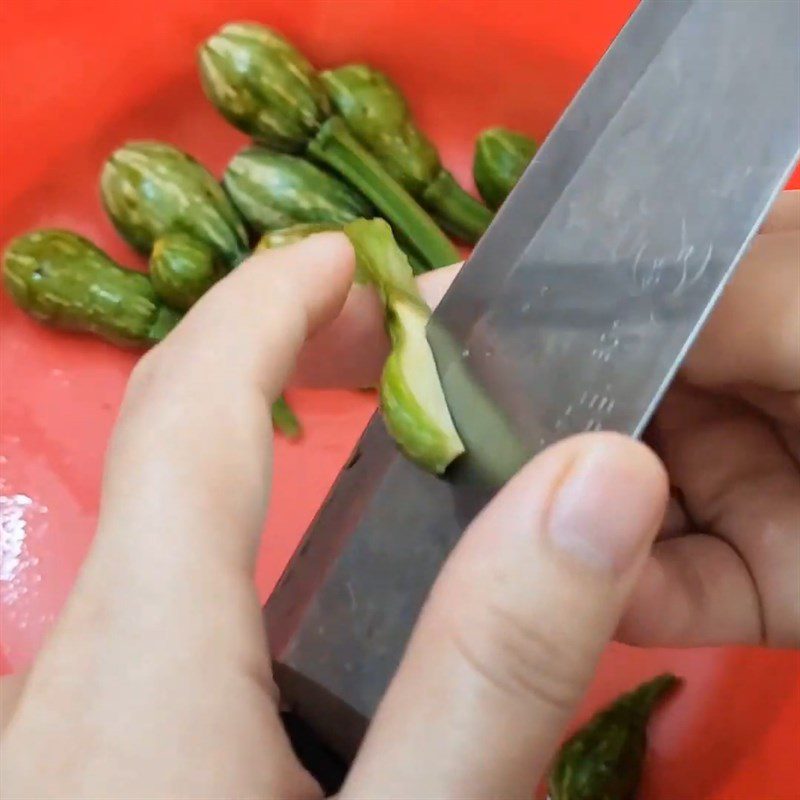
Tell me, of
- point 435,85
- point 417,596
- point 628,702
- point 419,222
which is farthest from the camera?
point 435,85

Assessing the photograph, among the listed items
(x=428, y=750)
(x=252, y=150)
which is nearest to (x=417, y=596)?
(x=428, y=750)

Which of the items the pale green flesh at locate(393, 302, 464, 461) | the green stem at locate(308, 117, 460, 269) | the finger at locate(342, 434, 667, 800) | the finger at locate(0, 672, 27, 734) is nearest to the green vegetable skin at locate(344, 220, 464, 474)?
the pale green flesh at locate(393, 302, 464, 461)

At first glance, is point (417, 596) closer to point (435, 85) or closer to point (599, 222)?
point (599, 222)

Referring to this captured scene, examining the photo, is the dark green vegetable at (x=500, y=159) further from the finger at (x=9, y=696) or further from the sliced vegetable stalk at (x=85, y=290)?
the finger at (x=9, y=696)

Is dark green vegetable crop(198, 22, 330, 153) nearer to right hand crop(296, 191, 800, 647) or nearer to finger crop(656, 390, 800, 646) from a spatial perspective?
right hand crop(296, 191, 800, 647)

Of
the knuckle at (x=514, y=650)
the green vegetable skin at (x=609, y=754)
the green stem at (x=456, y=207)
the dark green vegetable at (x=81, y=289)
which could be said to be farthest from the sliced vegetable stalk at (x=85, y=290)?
the knuckle at (x=514, y=650)

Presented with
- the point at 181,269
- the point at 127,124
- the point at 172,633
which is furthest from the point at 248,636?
the point at 127,124

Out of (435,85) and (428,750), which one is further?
(435,85)

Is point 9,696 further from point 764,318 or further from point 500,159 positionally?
point 500,159
